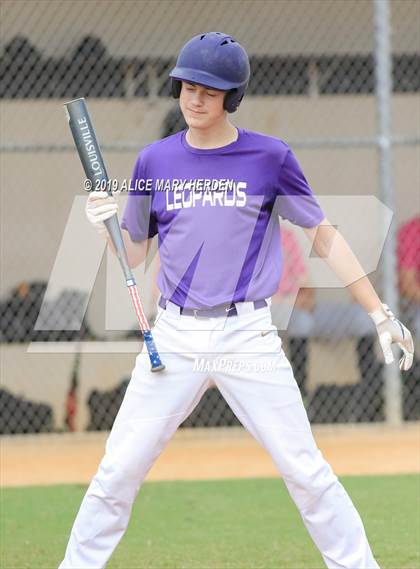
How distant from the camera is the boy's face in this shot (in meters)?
3.72

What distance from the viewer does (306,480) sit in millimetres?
3602

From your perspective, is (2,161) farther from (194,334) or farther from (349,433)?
(194,334)

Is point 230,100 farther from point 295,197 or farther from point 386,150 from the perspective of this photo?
point 386,150

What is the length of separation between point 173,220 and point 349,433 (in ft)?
15.6

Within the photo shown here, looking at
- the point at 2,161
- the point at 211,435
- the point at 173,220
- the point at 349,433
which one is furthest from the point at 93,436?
the point at 173,220

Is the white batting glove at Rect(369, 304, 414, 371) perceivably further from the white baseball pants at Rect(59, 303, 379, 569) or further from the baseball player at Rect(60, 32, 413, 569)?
the white baseball pants at Rect(59, 303, 379, 569)

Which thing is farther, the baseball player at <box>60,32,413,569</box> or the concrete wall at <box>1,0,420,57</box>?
the concrete wall at <box>1,0,420,57</box>

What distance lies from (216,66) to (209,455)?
172 inches

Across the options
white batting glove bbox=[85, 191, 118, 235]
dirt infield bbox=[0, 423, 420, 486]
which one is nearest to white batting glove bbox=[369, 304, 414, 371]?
white batting glove bbox=[85, 191, 118, 235]

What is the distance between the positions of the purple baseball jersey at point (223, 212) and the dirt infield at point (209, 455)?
3225 millimetres

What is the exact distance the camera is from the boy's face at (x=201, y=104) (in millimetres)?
3723

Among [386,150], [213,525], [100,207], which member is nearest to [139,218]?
[100,207]

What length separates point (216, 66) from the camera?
3.66 metres

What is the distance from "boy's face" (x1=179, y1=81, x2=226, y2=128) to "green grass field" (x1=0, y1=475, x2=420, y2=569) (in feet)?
6.11
